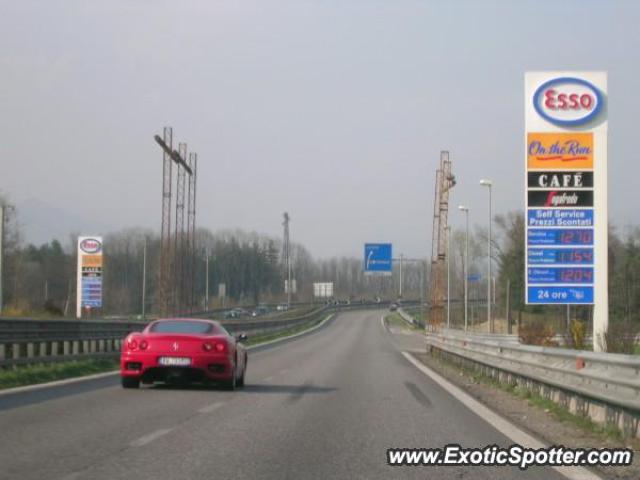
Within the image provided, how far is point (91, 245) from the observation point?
46.3m

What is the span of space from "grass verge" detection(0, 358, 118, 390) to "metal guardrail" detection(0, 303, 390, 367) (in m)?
0.21

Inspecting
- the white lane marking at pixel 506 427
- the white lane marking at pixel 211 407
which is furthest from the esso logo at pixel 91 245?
the white lane marking at pixel 211 407

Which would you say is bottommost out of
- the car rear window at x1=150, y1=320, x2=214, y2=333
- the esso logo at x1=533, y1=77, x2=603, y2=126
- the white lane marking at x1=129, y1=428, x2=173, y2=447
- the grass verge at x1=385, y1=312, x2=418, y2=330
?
the grass verge at x1=385, y1=312, x2=418, y2=330

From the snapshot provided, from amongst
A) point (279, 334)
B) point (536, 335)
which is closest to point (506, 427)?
point (536, 335)

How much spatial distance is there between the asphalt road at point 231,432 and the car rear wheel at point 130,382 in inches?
7.4

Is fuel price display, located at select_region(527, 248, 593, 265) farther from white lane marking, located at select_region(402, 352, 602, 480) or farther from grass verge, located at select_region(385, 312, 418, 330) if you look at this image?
grass verge, located at select_region(385, 312, 418, 330)

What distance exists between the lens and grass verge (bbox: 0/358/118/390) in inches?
702

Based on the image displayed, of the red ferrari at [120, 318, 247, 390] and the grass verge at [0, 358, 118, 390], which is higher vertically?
the red ferrari at [120, 318, 247, 390]

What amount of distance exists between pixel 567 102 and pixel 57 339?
15387 mm

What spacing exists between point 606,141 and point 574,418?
50.7 feet

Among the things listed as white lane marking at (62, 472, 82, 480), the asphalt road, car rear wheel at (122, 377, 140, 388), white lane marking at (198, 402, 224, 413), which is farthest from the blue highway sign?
white lane marking at (62, 472, 82, 480)

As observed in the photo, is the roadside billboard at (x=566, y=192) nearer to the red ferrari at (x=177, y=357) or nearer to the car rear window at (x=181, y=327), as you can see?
the car rear window at (x=181, y=327)

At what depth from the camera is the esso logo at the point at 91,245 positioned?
46.1 meters

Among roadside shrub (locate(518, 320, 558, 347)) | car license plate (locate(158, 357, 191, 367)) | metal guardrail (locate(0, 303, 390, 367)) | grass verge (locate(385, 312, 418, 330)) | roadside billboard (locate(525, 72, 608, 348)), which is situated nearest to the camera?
car license plate (locate(158, 357, 191, 367))
